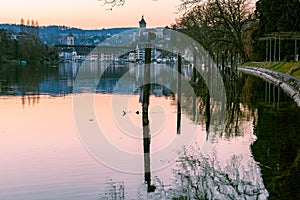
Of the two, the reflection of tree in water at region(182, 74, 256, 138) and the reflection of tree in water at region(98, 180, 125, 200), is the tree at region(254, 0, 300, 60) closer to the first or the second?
the reflection of tree in water at region(182, 74, 256, 138)

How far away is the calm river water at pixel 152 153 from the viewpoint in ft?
34.7

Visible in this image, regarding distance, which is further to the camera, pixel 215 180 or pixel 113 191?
pixel 215 180

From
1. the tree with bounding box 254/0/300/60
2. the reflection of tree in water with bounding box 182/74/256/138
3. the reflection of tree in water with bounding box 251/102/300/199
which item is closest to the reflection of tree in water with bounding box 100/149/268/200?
the reflection of tree in water with bounding box 251/102/300/199

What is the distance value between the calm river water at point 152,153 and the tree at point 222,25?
31.5 metres

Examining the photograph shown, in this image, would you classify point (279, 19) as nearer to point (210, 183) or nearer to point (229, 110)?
point (229, 110)

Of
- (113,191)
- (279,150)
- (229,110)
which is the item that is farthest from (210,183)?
(229,110)

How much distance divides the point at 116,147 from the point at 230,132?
4.09 metres

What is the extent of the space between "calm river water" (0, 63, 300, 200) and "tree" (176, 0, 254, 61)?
31516 millimetres

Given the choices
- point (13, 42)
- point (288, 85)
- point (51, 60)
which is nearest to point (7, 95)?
point (288, 85)

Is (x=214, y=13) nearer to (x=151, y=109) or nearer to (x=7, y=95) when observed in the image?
(x=7, y=95)

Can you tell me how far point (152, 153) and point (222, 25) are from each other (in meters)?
48.4

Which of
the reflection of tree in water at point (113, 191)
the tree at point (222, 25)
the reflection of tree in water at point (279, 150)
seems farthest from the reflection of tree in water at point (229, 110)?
the tree at point (222, 25)

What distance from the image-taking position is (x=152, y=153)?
1467 centimetres

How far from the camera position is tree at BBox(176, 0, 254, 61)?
5653 cm
